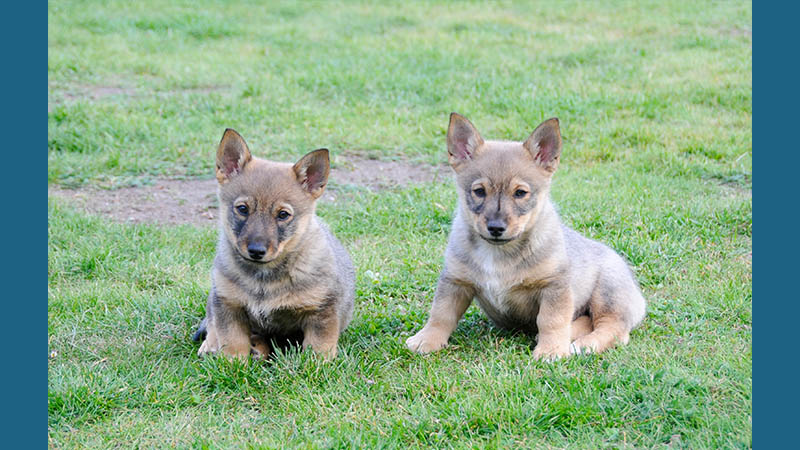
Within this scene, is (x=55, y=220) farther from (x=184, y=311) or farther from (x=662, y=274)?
(x=662, y=274)

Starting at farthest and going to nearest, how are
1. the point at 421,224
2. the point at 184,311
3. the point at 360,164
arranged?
the point at 360,164, the point at 421,224, the point at 184,311

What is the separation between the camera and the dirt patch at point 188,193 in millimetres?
8328

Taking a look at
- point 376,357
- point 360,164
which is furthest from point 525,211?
point 360,164

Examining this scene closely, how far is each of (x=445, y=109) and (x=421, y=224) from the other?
362 centimetres

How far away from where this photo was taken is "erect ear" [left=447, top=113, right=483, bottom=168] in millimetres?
5500

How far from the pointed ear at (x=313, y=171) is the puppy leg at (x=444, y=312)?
3.41 feet

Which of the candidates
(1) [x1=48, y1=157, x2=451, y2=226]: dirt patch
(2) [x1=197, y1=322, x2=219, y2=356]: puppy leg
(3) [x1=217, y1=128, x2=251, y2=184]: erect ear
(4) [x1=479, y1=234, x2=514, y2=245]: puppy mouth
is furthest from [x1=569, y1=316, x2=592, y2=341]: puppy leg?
(1) [x1=48, y1=157, x2=451, y2=226]: dirt patch

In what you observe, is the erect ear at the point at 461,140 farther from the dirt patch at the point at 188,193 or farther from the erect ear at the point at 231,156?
the dirt patch at the point at 188,193

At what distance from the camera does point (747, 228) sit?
24.7 feet

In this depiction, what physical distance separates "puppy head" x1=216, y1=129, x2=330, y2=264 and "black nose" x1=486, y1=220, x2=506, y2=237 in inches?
45.2

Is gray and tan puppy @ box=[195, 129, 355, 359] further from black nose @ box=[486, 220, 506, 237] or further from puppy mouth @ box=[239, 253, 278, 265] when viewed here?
black nose @ box=[486, 220, 506, 237]

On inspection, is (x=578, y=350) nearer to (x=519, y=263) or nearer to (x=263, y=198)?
(x=519, y=263)

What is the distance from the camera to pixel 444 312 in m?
5.55

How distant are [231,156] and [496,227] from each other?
5.81 ft
